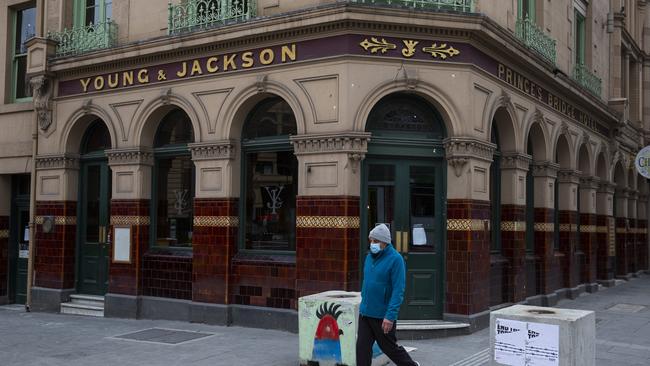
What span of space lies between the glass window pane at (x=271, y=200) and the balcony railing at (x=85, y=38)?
4432mm

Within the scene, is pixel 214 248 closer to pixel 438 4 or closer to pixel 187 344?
pixel 187 344

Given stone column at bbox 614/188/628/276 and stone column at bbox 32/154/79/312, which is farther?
stone column at bbox 614/188/628/276

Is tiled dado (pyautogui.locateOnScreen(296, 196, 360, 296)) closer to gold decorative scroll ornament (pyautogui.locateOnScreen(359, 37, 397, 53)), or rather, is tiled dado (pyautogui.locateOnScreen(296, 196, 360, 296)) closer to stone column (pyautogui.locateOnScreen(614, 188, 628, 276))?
gold decorative scroll ornament (pyautogui.locateOnScreen(359, 37, 397, 53))

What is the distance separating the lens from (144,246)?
1393 cm

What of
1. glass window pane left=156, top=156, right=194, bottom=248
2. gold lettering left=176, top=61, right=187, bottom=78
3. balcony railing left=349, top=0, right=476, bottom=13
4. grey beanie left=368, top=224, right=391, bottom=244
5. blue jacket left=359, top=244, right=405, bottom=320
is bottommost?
blue jacket left=359, top=244, right=405, bottom=320

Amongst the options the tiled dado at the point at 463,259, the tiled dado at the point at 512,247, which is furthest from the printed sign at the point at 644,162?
the tiled dado at the point at 463,259

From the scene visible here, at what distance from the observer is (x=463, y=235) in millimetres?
11742

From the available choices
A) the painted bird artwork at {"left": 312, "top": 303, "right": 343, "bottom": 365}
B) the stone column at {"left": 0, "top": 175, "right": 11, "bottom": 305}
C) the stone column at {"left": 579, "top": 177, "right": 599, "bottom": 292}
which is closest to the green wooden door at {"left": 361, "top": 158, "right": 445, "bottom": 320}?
the painted bird artwork at {"left": 312, "top": 303, "right": 343, "bottom": 365}

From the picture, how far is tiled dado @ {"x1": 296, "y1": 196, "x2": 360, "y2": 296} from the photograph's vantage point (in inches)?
441

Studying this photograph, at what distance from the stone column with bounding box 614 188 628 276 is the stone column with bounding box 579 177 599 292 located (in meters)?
4.65

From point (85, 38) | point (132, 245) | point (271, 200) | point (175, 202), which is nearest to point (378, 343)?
point (271, 200)

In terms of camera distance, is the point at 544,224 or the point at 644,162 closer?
the point at 544,224

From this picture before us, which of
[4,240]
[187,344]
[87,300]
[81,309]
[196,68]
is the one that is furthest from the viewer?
[4,240]

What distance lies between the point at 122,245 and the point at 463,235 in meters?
6.99
